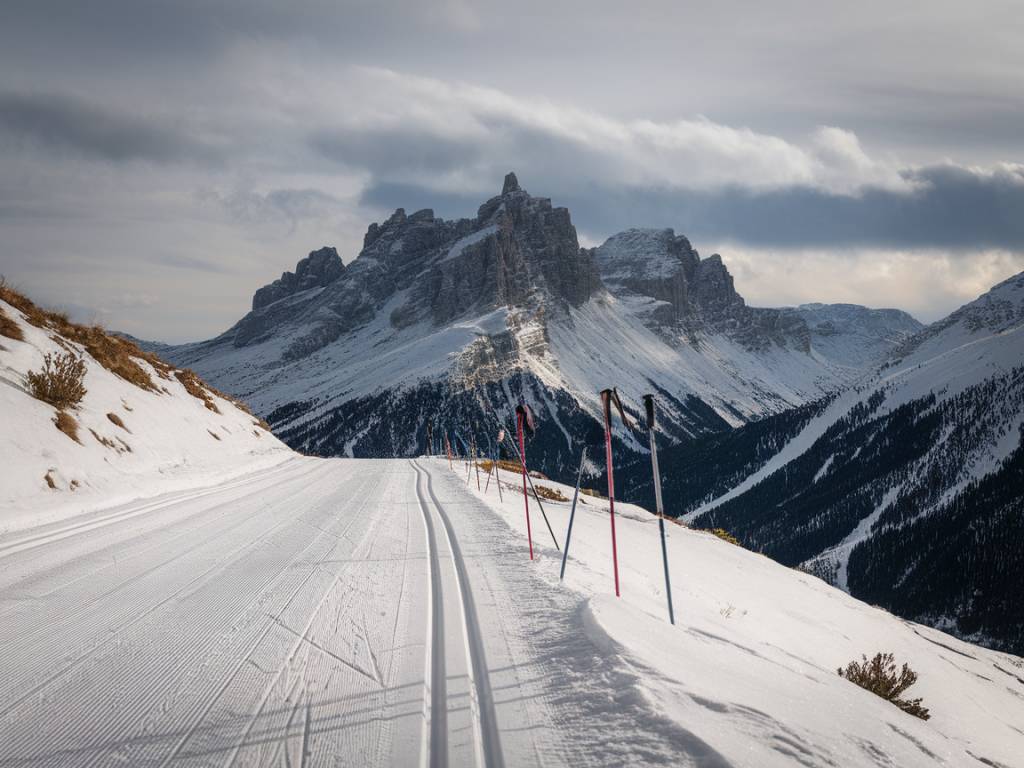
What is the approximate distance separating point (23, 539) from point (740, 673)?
10.2 m

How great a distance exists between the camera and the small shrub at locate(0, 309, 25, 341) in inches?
581

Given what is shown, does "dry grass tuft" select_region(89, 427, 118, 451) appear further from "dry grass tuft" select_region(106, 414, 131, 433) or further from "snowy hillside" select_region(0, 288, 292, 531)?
"dry grass tuft" select_region(106, 414, 131, 433)

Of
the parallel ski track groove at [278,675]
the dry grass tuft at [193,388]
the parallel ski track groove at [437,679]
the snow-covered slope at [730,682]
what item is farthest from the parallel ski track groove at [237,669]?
the dry grass tuft at [193,388]

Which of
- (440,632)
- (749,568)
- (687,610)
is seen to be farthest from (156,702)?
(749,568)

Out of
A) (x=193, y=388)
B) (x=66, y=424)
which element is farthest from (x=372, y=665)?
(x=193, y=388)

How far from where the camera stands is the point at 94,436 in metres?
14.0

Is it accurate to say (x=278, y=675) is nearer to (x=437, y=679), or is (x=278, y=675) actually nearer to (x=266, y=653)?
(x=266, y=653)

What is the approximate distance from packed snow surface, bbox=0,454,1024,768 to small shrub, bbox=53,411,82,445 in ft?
10.5

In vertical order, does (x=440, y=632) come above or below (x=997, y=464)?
above

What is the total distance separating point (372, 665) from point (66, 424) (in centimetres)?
1215

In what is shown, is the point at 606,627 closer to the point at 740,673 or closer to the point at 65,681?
the point at 740,673

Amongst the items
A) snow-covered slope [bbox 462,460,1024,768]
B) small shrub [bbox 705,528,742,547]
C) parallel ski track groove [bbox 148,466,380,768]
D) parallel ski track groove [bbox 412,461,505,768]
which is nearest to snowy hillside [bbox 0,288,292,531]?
parallel ski track groove [bbox 148,466,380,768]

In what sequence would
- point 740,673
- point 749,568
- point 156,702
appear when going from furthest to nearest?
point 749,568
point 740,673
point 156,702

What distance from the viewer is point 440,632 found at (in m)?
6.07
